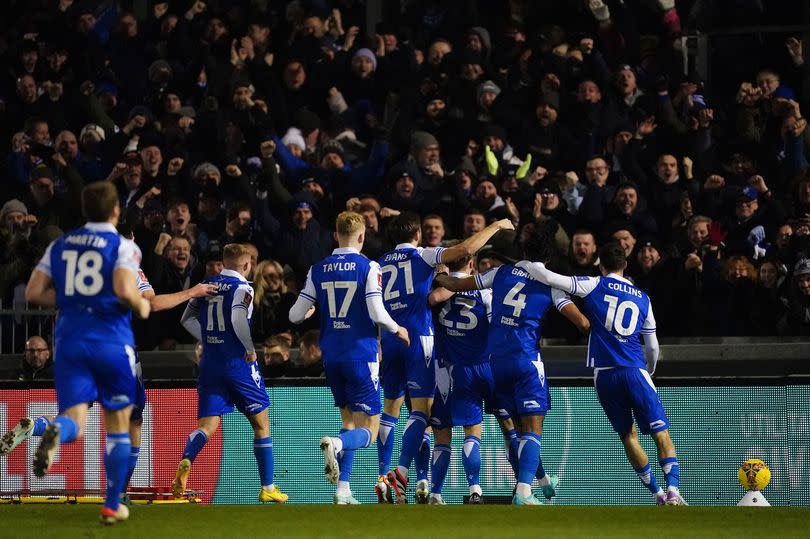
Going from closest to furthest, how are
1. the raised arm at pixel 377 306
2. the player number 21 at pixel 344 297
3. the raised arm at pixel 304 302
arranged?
the raised arm at pixel 377 306, the player number 21 at pixel 344 297, the raised arm at pixel 304 302

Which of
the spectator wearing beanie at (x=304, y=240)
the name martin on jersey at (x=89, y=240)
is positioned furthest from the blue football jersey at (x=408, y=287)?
the name martin on jersey at (x=89, y=240)

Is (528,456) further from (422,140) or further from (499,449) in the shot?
(422,140)

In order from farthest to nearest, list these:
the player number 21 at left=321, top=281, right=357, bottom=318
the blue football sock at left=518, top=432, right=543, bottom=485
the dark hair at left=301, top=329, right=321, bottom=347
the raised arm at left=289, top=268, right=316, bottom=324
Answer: the dark hair at left=301, top=329, right=321, bottom=347, the blue football sock at left=518, top=432, right=543, bottom=485, the raised arm at left=289, top=268, right=316, bottom=324, the player number 21 at left=321, top=281, right=357, bottom=318

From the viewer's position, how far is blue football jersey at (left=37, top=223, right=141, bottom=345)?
890 centimetres

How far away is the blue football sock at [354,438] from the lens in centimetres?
1177

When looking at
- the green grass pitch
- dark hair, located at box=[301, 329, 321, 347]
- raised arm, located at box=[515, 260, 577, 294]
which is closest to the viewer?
the green grass pitch

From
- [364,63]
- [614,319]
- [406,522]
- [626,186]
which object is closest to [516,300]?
[614,319]

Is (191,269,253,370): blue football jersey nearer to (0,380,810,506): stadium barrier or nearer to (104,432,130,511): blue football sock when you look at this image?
(0,380,810,506): stadium barrier

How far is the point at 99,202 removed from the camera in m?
8.98

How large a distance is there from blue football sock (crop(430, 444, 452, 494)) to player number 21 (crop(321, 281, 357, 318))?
1744mm

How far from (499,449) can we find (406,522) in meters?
4.60

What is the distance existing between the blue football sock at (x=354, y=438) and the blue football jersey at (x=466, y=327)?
141cm

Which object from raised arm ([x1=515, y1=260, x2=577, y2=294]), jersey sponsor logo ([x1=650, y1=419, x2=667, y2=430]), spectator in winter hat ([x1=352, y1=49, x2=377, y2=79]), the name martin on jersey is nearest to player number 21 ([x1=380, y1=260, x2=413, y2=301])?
raised arm ([x1=515, y1=260, x2=577, y2=294])

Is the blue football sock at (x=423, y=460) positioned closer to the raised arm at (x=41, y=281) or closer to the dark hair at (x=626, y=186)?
the dark hair at (x=626, y=186)
